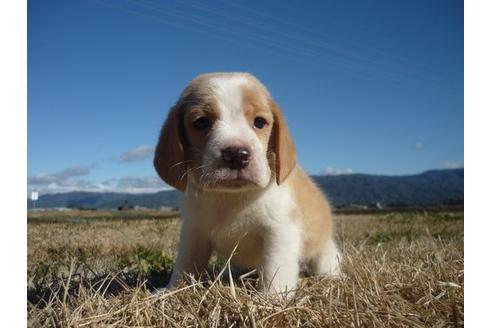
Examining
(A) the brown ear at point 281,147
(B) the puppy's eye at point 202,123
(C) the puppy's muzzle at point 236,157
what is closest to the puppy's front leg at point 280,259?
(A) the brown ear at point 281,147

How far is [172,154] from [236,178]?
0.44 metres

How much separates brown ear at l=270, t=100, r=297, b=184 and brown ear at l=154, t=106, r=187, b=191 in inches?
20.1

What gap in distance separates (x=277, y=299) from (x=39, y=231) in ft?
9.28

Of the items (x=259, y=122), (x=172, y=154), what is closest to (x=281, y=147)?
A: (x=259, y=122)

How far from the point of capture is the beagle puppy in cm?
253

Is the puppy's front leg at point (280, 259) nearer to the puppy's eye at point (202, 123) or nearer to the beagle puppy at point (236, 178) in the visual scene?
the beagle puppy at point (236, 178)

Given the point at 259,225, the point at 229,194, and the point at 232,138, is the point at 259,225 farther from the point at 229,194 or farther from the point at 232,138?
the point at 232,138

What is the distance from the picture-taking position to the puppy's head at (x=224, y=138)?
97.9 inches

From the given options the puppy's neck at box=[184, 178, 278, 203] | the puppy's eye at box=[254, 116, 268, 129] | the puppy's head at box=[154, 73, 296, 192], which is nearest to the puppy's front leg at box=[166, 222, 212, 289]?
the puppy's neck at box=[184, 178, 278, 203]

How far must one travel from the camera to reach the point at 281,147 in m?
2.83

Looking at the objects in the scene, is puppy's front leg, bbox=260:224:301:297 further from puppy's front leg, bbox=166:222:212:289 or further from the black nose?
the black nose

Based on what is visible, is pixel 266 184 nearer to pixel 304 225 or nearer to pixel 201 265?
pixel 304 225
